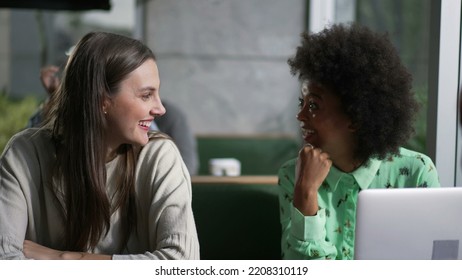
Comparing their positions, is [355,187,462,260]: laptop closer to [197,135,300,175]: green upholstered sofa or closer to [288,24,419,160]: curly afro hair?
[288,24,419,160]: curly afro hair

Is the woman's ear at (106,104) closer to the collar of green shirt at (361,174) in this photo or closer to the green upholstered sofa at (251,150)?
the collar of green shirt at (361,174)

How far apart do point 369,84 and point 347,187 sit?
321 millimetres

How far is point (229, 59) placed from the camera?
6902 mm

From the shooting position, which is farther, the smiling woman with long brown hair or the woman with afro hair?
the woman with afro hair

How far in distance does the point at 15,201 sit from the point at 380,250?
105cm

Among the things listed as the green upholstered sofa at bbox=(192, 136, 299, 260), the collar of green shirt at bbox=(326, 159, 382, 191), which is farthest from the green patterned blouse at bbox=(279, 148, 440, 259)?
the green upholstered sofa at bbox=(192, 136, 299, 260)

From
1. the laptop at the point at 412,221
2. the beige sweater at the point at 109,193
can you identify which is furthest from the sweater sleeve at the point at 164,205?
the laptop at the point at 412,221

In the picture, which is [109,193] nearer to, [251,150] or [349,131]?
[349,131]

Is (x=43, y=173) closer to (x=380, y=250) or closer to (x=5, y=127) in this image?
(x=380, y=250)

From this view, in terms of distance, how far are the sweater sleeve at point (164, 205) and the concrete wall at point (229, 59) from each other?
470 cm

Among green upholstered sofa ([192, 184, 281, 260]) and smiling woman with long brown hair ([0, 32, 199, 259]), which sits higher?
smiling woman with long brown hair ([0, 32, 199, 259])

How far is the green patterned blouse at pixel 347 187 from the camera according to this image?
86.6 inches

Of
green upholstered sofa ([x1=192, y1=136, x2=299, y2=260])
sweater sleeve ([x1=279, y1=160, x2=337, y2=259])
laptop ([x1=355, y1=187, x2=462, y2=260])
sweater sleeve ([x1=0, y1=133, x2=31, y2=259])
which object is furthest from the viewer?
green upholstered sofa ([x1=192, y1=136, x2=299, y2=260])

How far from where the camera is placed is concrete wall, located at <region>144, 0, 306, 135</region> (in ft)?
22.4
